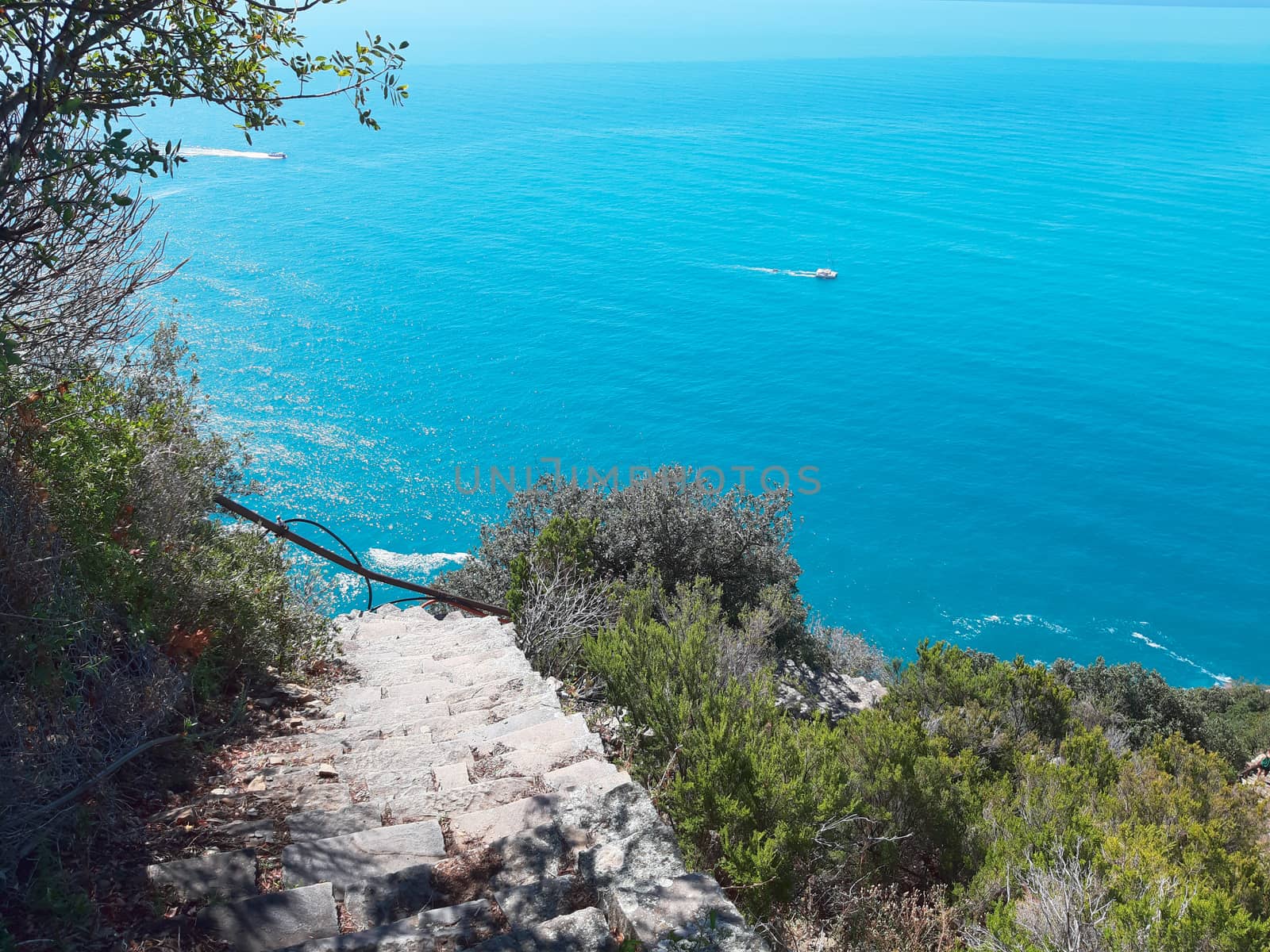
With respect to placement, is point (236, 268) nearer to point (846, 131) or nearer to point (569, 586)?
point (569, 586)

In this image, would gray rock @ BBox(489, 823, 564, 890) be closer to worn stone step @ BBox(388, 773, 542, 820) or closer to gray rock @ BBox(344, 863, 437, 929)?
gray rock @ BBox(344, 863, 437, 929)

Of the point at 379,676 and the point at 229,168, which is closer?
the point at 379,676

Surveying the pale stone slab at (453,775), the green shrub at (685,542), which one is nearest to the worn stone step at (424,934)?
the pale stone slab at (453,775)

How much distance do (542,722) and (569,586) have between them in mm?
2930

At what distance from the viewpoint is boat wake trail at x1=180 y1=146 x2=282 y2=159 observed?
283 ft

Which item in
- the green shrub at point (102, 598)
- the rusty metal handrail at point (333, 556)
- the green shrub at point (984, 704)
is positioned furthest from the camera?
the green shrub at point (984, 704)

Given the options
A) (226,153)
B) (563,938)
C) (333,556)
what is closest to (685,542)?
(333,556)

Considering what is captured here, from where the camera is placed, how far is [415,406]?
145 ft

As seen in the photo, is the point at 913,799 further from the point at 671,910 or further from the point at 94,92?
the point at 94,92

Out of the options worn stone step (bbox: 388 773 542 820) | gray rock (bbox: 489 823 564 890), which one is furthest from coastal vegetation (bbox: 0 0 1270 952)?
gray rock (bbox: 489 823 564 890)

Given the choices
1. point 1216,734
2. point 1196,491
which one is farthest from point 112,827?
point 1196,491

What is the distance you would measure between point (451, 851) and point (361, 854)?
0.38m

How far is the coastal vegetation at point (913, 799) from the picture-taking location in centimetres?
431

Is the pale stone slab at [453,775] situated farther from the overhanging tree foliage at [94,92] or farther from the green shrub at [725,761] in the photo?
the overhanging tree foliage at [94,92]
